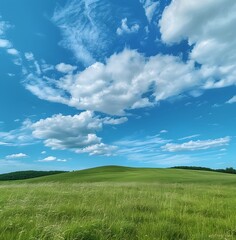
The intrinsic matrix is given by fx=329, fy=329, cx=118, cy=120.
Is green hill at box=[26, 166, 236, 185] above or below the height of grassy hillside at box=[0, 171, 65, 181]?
below

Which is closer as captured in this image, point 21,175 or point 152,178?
point 152,178

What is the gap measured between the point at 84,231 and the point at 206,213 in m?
5.44

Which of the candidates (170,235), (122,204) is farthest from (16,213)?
(170,235)

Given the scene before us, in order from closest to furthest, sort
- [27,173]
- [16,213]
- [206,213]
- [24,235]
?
1. [24,235]
2. [16,213]
3. [206,213]
4. [27,173]

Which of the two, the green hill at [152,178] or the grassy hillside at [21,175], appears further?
the grassy hillside at [21,175]

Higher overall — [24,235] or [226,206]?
[226,206]

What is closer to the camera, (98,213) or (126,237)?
(126,237)

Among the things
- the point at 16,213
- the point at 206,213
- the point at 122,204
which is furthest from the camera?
the point at 122,204

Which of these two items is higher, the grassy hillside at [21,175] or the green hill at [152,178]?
the grassy hillside at [21,175]

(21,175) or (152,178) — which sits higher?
(21,175)

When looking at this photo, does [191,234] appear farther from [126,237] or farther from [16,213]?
[16,213]

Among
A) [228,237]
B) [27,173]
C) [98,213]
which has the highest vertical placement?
[27,173]

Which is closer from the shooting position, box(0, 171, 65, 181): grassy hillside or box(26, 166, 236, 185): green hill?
box(26, 166, 236, 185): green hill

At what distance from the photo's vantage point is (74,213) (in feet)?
33.7
